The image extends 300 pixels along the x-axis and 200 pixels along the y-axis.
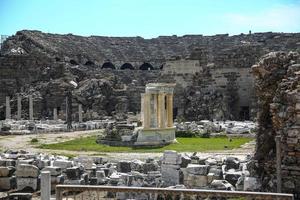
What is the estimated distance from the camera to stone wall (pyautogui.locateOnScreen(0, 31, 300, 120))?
46406mm

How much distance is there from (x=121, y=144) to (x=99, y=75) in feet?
108

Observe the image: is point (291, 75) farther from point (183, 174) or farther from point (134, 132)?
point (134, 132)

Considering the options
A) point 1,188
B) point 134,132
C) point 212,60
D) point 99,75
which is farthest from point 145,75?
point 1,188

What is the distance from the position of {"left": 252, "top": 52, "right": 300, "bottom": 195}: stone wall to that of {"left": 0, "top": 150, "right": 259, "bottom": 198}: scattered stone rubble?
812 mm

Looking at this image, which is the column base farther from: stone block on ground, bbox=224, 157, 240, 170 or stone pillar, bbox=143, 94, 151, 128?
stone block on ground, bbox=224, 157, 240, 170

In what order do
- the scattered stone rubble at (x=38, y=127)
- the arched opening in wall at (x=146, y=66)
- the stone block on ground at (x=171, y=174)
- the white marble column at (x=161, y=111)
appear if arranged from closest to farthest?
the stone block on ground at (x=171, y=174)
the white marble column at (x=161, y=111)
the scattered stone rubble at (x=38, y=127)
the arched opening in wall at (x=146, y=66)

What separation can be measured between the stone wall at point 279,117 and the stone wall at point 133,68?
29.9 meters

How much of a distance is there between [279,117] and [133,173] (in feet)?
16.7

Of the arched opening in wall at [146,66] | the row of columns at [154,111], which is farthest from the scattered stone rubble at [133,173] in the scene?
the arched opening in wall at [146,66]

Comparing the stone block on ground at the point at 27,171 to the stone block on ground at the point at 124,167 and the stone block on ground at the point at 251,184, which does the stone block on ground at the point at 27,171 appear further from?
the stone block on ground at the point at 251,184

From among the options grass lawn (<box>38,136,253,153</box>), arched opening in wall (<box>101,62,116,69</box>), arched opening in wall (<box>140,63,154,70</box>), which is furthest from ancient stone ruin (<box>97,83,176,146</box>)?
arched opening in wall (<box>140,63,154,70</box>)

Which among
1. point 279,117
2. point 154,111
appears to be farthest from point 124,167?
point 154,111

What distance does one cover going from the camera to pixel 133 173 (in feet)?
49.5

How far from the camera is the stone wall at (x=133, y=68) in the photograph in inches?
1827
